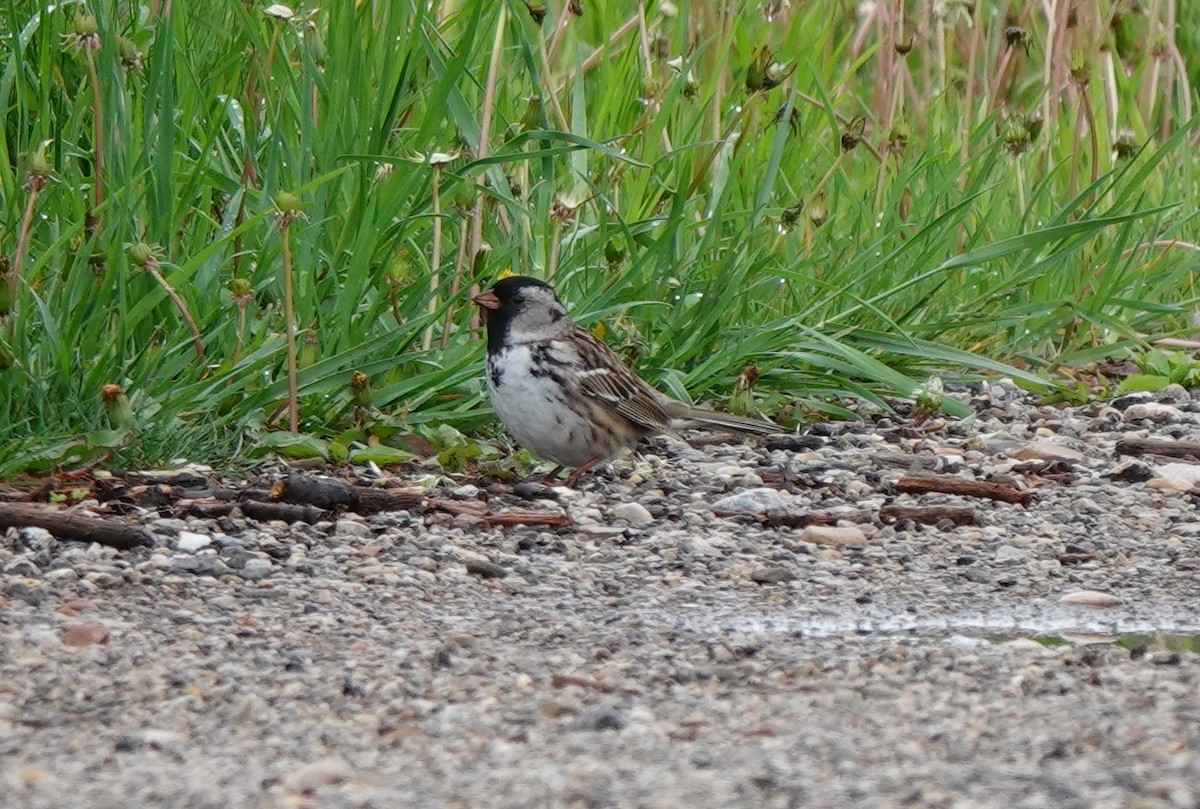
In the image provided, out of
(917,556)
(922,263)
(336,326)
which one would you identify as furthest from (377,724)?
(922,263)

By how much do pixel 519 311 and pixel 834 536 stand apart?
1.29m

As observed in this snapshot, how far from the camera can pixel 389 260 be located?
6.26 meters

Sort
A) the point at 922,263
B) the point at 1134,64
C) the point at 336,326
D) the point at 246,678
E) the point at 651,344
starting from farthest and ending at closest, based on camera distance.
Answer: the point at 1134,64 < the point at 922,263 < the point at 651,344 < the point at 336,326 < the point at 246,678

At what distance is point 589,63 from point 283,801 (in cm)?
515

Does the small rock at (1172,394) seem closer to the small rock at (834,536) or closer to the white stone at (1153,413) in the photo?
the white stone at (1153,413)

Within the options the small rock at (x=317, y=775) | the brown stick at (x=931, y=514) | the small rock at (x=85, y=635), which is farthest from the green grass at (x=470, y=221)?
the small rock at (x=317, y=775)

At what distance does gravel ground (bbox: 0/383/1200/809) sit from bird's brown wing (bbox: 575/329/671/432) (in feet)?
0.64

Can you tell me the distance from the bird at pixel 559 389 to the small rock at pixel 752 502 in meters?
0.55

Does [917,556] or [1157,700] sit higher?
[1157,700]

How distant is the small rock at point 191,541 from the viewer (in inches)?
188

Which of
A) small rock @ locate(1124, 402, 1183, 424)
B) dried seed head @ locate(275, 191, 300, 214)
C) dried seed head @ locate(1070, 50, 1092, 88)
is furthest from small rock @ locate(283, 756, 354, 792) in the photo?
dried seed head @ locate(1070, 50, 1092, 88)

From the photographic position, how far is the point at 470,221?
259 inches

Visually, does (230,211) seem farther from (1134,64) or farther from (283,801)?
(1134,64)

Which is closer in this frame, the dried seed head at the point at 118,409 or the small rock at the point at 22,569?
the small rock at the point at 22,569
